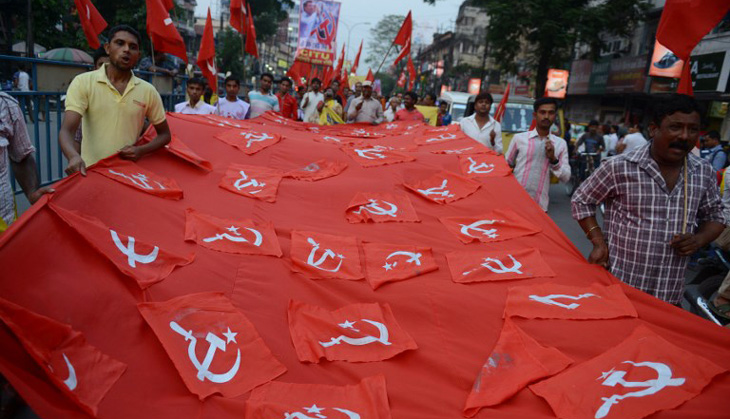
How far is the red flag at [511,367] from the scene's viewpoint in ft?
7.14

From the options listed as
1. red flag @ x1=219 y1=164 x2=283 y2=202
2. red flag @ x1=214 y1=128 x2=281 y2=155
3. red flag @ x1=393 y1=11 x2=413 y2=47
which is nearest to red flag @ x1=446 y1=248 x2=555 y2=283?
red flag @ x1=219 y1=164 x2=283 y2=202

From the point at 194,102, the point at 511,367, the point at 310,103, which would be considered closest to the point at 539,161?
the point at 511,367

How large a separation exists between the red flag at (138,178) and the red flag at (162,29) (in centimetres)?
331

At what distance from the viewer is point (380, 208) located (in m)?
4.01

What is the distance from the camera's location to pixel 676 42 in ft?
10.9

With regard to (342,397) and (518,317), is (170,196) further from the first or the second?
(518,317)

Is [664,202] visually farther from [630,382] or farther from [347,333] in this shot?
[347,333]

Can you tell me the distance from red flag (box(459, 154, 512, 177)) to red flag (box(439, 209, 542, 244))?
645 mm

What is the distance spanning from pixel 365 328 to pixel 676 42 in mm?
2538

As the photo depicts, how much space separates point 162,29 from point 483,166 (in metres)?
4.07

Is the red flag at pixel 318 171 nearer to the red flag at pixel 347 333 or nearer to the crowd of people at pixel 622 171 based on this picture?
the crowd of people at pixel 622 171

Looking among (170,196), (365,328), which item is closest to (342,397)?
(365,328)

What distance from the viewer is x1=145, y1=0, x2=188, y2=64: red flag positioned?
20.6ft

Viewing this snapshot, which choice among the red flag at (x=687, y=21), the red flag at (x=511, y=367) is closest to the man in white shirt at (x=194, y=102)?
the red flag at (x=687, y=21)
